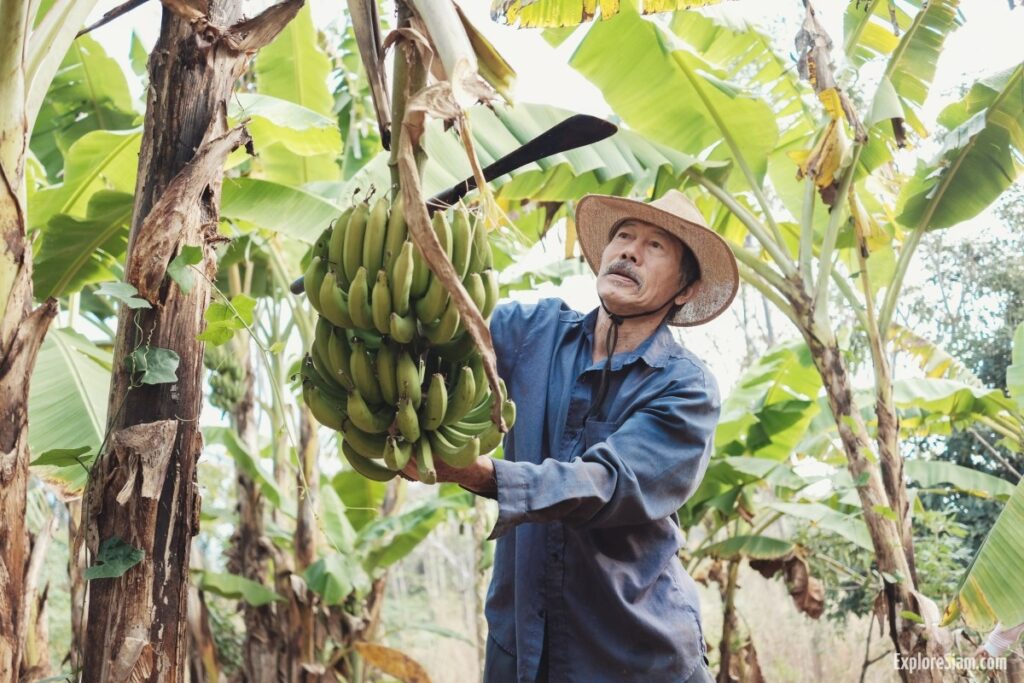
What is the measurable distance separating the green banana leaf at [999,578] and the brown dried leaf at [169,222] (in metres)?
2.60

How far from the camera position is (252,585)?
428 cm

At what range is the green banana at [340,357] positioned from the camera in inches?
53.6

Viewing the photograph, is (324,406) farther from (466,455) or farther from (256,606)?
(256,606)

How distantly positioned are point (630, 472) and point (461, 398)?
0.45 metres

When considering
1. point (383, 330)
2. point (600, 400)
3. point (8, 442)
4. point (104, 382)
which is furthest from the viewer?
point (104, 382)

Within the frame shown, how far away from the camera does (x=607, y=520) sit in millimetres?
1669

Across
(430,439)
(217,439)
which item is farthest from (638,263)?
(217,439)

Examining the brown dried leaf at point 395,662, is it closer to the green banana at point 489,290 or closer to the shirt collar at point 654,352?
the shirt collar at point 654,352

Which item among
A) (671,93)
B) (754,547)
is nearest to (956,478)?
(754,547)

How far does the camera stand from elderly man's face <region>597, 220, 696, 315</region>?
2.13m

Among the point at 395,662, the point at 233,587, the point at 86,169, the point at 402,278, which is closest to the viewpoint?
the point at 402,278

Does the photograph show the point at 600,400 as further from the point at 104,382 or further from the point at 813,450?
the point at 813,450

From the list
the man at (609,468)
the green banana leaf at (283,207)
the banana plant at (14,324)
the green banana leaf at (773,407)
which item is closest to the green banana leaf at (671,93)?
the green banana leaf at (773,407)

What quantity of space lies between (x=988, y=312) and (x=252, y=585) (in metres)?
4.64
